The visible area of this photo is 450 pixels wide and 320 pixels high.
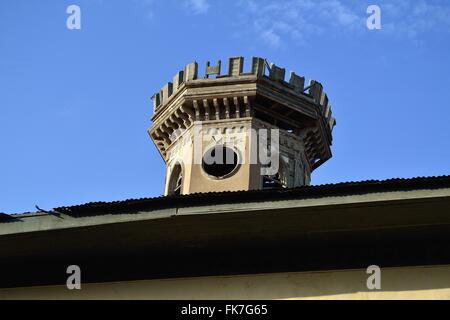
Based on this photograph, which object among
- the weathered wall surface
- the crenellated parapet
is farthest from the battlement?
the weathered wall surface

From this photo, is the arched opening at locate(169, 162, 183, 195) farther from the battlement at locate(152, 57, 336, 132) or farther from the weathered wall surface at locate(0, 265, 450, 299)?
the weathered wall surface at locate(0, 265, 450, 299)

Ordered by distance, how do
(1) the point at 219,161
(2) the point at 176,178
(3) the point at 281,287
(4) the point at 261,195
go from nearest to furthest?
(4) the point at 261,195 < (3) the point at 281,287 < (1) the point at 219,161 < (2) the point at 176,178

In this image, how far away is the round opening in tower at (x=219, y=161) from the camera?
27.0 m

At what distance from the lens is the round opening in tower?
1065 inches

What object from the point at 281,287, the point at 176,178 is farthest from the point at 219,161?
the point at 281,287

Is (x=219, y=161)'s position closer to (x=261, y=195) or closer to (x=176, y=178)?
(x=176, y=178)

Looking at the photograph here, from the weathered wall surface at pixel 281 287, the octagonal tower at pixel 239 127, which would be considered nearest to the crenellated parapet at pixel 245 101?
the octagonal tower at pixel 239 127

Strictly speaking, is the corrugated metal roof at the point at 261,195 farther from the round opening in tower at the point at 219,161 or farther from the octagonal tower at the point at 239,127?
the round opening in tower at the point at 219,161

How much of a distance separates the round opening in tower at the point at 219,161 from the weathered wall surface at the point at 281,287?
15.8 metres

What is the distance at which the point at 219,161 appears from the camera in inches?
1069

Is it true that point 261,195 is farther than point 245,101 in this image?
No

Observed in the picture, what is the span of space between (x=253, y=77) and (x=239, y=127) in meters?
1.79

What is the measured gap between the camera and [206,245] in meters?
10.8
